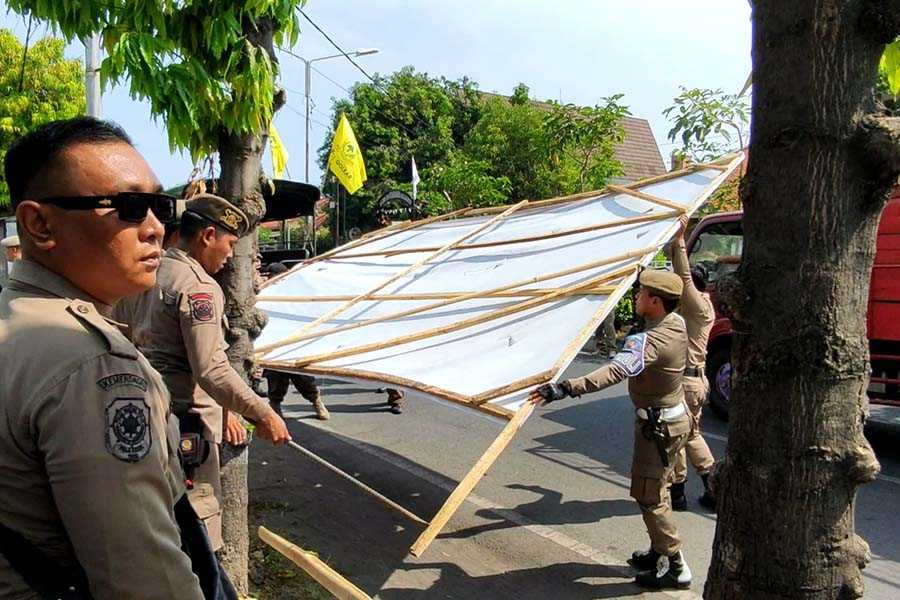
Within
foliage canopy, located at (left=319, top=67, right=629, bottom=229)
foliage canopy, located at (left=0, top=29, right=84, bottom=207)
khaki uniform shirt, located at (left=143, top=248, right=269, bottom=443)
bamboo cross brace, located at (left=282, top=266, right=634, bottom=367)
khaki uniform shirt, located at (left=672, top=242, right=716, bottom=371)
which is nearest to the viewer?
khaki uniform shirt, located at (left=143, top=248, right=269, bottom=443)

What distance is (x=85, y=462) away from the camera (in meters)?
1.01

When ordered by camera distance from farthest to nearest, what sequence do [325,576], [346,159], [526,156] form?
[526,156], [346,159], [325,576]

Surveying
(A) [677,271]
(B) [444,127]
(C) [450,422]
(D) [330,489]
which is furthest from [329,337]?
(B) [444,127]

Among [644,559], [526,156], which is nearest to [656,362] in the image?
[644,559]

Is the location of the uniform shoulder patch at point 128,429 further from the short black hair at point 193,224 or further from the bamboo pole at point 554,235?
the bamboo pole at point 554,235

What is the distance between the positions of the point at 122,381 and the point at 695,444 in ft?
14.8

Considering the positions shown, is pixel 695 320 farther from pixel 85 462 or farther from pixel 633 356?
pixel 85 462

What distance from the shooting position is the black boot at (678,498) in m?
4.88

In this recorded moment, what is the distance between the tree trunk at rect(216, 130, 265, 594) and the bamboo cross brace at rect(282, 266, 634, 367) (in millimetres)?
778

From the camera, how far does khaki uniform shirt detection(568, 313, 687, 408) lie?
3.71m

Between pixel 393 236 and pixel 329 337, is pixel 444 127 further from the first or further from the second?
pixel 329 337

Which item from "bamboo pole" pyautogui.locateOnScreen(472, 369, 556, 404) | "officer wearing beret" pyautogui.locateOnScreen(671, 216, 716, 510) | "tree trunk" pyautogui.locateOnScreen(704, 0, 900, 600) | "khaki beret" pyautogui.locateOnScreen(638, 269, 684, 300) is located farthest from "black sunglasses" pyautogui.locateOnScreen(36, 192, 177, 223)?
"officer wearing beret" pyautogui.locateOnScreen(671, 216, 716, 510)

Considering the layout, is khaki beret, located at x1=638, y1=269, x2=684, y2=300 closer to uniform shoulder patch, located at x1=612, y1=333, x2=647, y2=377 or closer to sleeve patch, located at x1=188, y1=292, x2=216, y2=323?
uniform shoulder patch, located at x1=612, y1=333, x2=647, y2=377

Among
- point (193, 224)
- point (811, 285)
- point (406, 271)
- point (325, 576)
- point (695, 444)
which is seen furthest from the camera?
point (406, 271)
